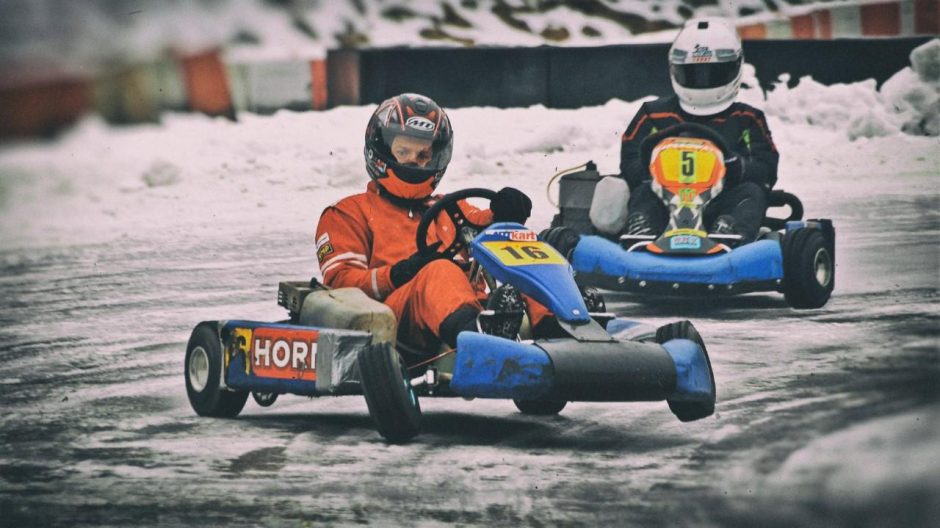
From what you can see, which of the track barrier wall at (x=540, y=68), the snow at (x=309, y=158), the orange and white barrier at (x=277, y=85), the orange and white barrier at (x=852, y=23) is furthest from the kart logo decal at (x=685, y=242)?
the orange and white barrier at (x=852, y=23)

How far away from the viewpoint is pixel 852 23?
45.2 ft

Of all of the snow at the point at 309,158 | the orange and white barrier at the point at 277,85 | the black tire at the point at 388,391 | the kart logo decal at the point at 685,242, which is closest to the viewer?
the black tire at the point at 388,391

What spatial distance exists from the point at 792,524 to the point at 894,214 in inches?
280

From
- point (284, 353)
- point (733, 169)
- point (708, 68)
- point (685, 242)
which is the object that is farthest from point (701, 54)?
point (284, 353)

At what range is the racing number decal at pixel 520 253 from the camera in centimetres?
526

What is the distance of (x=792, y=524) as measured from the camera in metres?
4.07

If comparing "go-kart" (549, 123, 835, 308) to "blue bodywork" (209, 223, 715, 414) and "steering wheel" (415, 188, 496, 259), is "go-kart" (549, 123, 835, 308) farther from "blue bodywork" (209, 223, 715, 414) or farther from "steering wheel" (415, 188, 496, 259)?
"steering wheel" (415, 188, 496, 259)

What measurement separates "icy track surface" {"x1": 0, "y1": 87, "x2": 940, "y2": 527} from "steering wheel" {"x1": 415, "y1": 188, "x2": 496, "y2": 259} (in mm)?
540

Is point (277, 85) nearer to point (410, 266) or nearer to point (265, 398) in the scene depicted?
point (265, 398)

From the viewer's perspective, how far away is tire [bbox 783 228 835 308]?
7672 millimetres

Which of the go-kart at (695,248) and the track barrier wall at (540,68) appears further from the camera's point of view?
the track barrier wall at (540,68)

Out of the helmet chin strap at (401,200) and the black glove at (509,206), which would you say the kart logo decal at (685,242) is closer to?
the helmet chin strap at (401,200)

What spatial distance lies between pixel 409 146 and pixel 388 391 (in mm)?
1057

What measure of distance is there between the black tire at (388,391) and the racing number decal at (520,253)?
0.54 meters
